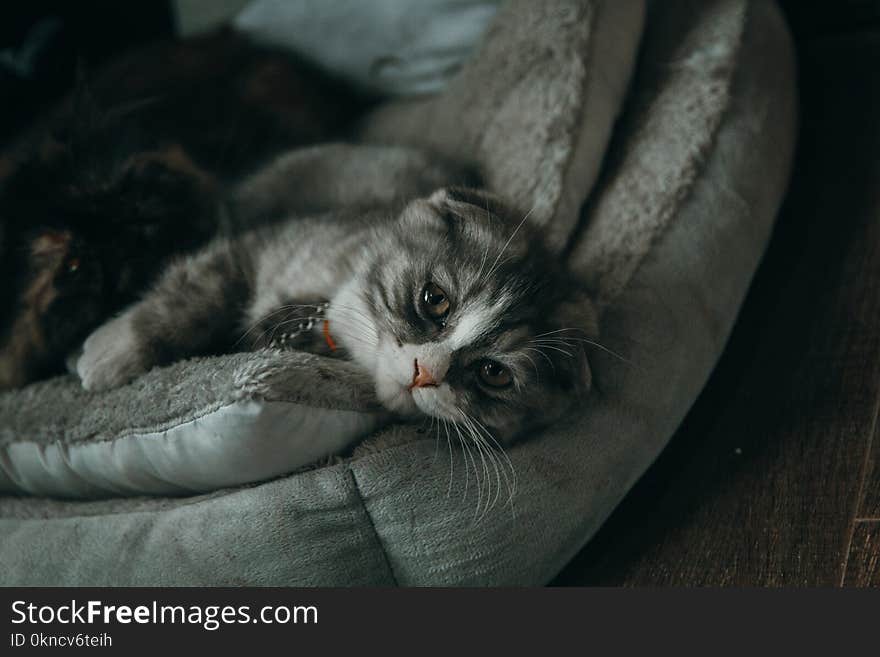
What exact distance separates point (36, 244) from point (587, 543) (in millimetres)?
991

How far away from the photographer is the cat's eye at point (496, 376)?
1.15 meters

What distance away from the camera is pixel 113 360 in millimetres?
1262

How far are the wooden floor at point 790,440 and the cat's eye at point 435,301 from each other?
1.33 feet

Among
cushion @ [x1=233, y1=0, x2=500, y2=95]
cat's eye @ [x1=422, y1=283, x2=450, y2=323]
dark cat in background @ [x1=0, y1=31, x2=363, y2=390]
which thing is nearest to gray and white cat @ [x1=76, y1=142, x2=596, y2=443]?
cat's eye @ [x1=422, y1=283, x2=450, y2=323]

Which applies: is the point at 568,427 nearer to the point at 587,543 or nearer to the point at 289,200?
the point at 587,543

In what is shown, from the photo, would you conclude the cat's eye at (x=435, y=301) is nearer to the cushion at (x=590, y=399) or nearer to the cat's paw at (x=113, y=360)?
the cushion at (x=590, y=399)

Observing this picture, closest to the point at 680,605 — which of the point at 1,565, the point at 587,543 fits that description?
the point at 587,543

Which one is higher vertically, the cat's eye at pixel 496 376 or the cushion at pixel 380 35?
the cushion at pixel 380 35

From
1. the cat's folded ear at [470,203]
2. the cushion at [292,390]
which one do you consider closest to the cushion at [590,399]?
the cushion at [292,390]

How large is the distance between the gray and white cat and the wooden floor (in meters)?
0.24

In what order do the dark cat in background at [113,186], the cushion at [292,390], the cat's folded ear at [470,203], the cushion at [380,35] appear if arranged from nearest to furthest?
1. the cushion at [292,390]
2. the cat's folded ear at [470,203]
3. the dark cat in background at [113,186]
4. the cushion at [380,35]

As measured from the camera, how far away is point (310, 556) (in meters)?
1.08

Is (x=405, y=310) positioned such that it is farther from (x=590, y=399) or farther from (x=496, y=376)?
(x=590, y=399)

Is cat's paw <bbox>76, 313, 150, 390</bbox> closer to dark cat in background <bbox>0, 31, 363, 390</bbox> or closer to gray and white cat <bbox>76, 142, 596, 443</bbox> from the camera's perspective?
gray and white cat <bbox>76, 142, 596, 443</bbox>
